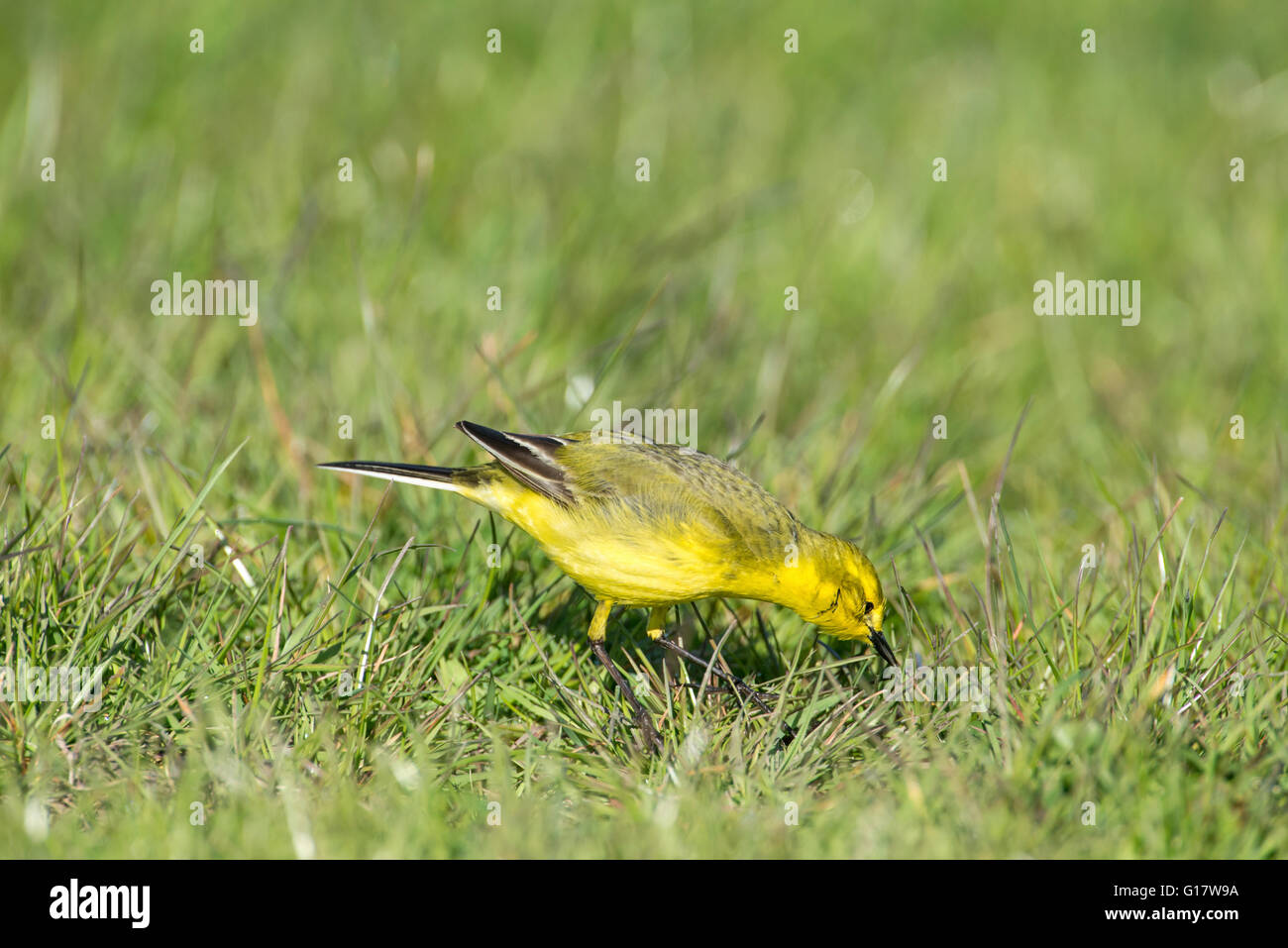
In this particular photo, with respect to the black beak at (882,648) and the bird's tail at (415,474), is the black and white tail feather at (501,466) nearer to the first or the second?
the bird's tail at (415,474)

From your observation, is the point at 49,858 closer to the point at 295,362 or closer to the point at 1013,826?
the point at 1013,826

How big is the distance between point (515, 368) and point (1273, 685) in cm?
333

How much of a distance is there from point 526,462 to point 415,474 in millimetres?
372

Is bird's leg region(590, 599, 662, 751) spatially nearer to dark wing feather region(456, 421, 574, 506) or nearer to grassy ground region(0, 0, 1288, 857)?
grassy ground region(0, 0, 1288, 857)

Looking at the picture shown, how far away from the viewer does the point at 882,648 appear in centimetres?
421

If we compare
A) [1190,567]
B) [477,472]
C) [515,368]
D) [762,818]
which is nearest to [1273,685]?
[1190,567]

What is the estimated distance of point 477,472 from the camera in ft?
14.4

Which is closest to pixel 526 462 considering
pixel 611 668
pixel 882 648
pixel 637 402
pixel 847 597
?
pixel 611 668

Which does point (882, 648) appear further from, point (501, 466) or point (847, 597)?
point (501, 466)

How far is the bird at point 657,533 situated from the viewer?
4.00 metres

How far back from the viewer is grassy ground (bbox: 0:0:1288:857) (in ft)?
11.6

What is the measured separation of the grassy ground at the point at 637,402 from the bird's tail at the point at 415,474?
229 mm

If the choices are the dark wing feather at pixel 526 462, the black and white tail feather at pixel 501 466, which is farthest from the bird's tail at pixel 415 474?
the dark wing feather at pixel 526 462

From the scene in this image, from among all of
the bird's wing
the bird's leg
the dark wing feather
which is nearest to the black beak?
the bird's wing
